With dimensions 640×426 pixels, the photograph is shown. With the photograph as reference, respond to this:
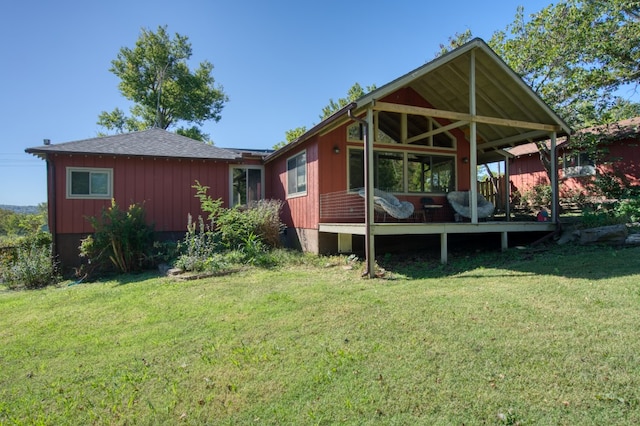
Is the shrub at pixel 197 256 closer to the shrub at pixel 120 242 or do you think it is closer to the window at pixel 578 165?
the shrub at pixel 120 242

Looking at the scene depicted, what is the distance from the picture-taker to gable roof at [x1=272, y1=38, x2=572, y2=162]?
7188 millimetres

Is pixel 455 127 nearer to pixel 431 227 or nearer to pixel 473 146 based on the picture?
pixel 473 146

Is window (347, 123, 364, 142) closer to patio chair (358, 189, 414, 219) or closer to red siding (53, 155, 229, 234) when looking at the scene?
patio chair (358, 189, 414, 219)

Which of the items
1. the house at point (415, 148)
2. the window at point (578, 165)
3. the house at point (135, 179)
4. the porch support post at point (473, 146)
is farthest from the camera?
the window at point (578, 165)

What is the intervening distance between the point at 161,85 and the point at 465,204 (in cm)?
2342

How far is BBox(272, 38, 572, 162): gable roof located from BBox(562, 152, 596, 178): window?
Result: 530cm

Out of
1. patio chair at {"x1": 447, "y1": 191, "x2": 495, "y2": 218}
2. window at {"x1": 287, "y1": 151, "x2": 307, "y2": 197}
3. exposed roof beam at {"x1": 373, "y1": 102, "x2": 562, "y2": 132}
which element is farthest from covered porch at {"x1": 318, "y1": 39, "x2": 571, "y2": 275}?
window at {"x1": 287, "y1": 151, "x2": 307, "y2": 197}

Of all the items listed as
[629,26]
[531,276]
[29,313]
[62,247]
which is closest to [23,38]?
[62,247]

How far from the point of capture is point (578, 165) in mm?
13578

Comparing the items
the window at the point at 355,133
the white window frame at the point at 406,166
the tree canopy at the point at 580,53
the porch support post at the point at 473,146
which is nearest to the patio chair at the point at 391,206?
the white window frame at the point at 406,166

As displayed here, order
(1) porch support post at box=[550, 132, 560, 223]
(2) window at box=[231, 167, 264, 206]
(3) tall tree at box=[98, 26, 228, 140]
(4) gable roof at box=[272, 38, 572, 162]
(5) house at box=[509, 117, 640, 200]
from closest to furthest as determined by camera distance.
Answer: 1. (4) gable roof at box=[272, 38, 572, 162]
2. (1) porch support post at box=[550, 132, 560, 223]
3. (2) window at box=[231, 167, 264, 206]
4. (5) house at box=[509, 117, 640, 200]
5. (3) tall tree at box=[98, 26, 228, 140]

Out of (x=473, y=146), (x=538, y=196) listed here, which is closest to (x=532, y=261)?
(x=473, y=146)

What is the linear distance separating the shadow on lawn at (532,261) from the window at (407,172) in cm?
203

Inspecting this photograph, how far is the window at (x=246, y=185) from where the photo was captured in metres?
11.5
